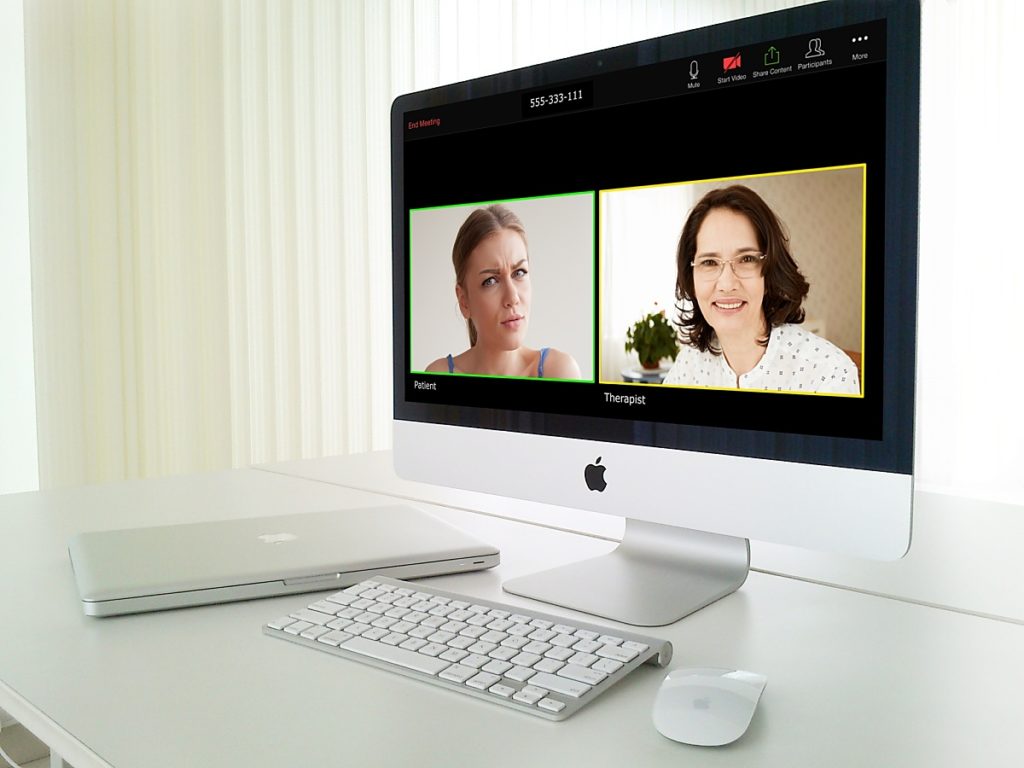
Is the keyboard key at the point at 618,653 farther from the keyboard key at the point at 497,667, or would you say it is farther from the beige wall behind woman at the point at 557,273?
the beige wall behind woman at the point at 557,273

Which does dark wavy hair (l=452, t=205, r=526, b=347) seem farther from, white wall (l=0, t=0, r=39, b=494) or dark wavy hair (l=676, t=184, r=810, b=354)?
white wall (l=0, t=0, r=39, b=494)

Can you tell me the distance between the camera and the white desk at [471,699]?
0.56m

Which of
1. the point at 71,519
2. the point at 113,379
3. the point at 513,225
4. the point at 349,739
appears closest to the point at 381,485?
the point at 71,519

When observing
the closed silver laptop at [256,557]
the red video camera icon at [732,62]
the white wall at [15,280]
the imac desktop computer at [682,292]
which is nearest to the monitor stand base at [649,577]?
the imac desktop computer at [682,292]

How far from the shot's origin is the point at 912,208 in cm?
71

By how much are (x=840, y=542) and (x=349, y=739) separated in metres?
0.42

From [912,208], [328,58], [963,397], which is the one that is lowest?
[963,397]

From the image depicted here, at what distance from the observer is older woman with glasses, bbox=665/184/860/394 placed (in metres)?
0.78

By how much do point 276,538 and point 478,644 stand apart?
0.37m

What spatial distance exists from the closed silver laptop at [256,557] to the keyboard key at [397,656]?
18 cm

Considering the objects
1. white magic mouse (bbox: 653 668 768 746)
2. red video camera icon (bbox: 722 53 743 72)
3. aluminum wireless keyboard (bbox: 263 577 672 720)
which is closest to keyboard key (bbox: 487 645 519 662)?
aluminum wireless keyboard (bbox: 263 577 672 720)

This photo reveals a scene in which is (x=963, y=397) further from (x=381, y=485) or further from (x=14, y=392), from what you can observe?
(x=14, y=392)

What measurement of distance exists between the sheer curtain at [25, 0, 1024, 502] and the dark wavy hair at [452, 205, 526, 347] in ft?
6.58

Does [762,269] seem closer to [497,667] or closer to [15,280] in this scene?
[497,667]
